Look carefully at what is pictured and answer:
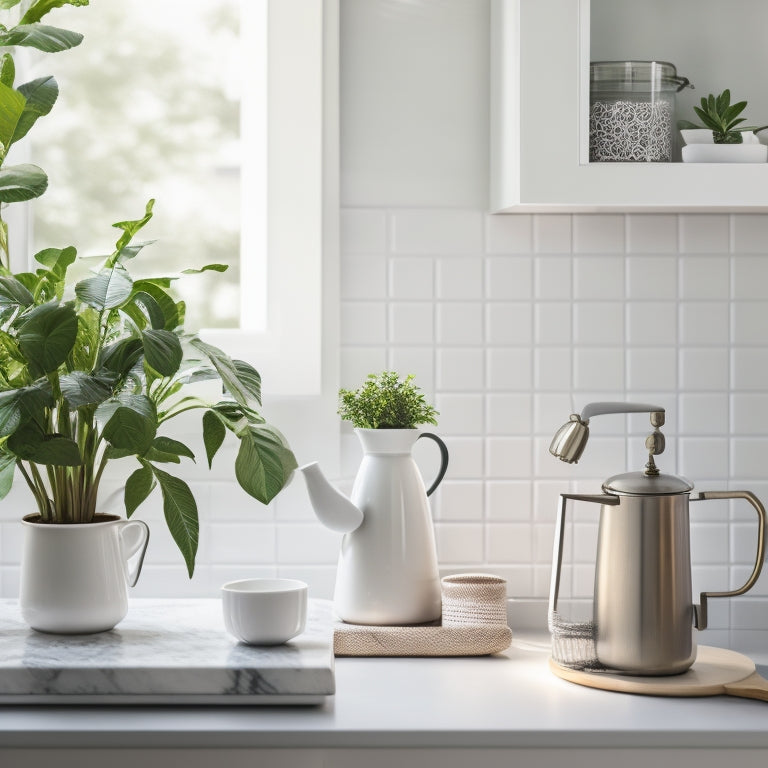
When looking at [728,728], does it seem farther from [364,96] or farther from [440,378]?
[364,96]

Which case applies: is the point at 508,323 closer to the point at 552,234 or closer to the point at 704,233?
the point at 552,234

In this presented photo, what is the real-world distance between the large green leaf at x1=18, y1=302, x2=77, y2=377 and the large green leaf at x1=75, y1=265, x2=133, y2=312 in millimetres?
40

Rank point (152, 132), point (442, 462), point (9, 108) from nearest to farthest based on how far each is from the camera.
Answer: point (9, 108) < point (442, 462) < point (152, 132)

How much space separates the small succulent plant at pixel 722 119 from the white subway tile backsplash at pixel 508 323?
0.39m

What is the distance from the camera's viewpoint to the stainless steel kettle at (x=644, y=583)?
1.27 m

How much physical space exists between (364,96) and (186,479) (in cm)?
72

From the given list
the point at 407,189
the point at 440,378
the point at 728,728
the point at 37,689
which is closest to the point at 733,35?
the point at 407,189

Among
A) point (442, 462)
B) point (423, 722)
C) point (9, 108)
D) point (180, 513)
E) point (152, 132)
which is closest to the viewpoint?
point (423, 722)

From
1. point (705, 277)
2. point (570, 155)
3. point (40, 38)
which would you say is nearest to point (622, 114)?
point (570, 155)

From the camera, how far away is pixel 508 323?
1625mm

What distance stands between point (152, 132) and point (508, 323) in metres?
0.77

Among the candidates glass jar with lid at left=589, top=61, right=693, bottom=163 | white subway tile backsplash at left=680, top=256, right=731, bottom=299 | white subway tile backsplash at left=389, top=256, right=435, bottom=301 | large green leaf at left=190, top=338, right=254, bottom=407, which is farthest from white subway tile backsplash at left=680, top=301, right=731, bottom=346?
large green leaf at left=190, top=338, right=254, bottom=407

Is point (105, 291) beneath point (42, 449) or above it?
above

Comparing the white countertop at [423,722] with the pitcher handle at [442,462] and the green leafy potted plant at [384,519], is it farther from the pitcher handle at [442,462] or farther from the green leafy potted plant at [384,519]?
the pitcher handle at [442,462]
